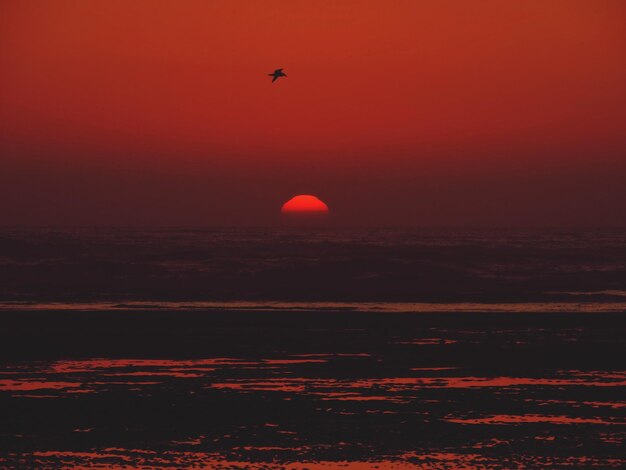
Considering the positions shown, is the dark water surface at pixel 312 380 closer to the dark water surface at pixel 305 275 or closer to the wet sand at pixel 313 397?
the wet sand at pixel 313 397

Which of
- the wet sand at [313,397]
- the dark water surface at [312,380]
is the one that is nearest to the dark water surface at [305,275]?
the dark water surface at [312,380]

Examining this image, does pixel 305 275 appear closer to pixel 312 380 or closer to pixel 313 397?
pixel 312 380

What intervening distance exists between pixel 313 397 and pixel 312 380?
1.70 metres

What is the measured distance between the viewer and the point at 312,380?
1784 cm

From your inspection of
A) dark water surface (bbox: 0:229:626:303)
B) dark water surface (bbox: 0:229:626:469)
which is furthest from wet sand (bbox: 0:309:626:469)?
dark water surface (bbox: 0:229:626:303)

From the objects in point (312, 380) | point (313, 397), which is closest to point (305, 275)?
point (312, 380)

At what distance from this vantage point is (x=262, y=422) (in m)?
14.4

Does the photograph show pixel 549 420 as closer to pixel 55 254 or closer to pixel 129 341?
pixel 129 341

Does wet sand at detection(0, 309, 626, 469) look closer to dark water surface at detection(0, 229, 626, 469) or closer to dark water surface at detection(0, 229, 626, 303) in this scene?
dark water surface at detection(0, 229, 626, 469)

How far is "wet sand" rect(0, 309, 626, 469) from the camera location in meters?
12.7

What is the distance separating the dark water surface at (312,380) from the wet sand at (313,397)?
0.04 m

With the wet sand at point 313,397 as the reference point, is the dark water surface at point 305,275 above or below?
above

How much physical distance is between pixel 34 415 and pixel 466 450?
6007 mm

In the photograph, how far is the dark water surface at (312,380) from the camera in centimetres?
1282
